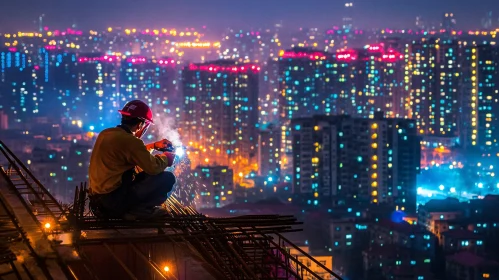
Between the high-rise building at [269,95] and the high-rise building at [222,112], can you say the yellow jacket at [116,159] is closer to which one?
the high-rise building at [222,112]

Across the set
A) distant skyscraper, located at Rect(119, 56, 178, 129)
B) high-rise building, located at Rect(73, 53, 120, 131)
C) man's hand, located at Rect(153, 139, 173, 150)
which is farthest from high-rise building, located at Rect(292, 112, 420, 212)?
man's hand, located at Rect(153, 139, 173, 150)

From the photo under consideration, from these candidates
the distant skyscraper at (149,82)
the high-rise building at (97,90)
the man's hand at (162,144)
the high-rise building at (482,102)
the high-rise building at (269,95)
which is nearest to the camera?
the man's hand at (162,144)

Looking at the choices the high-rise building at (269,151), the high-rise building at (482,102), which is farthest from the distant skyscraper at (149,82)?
the high-rise building at (482,102)

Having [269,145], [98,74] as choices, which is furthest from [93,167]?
[98,74]

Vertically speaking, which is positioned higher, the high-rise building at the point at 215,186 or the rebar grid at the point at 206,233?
the rebar grid at the point at 206,233

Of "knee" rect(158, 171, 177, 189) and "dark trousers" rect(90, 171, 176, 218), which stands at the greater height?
"knee" rect(158, 171, 177, 189)

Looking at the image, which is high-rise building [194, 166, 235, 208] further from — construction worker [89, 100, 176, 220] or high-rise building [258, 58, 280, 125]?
Result: construction worker [89, 100, 176, 220]

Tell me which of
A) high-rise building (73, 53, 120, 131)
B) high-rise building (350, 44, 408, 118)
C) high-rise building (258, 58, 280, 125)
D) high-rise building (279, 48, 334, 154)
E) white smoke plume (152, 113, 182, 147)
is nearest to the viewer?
white smoke plume (152, 113, 182, 147)
